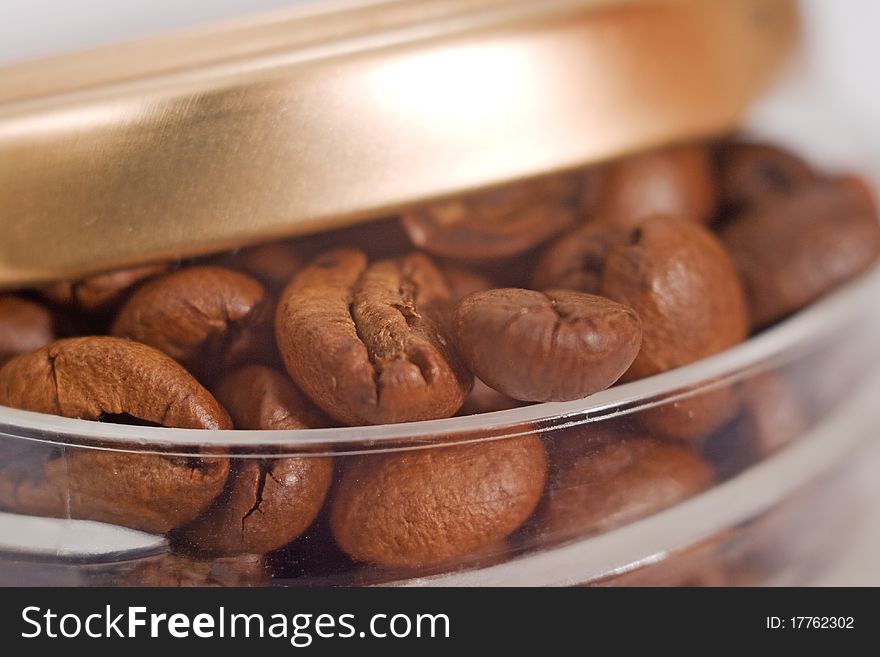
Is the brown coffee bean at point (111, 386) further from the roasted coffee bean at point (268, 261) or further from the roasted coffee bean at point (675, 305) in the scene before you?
the roasted coffee bean at point (675, 305)

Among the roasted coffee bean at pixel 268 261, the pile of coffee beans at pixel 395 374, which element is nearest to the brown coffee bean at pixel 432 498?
the pile of coffee beans at pixel 395 374

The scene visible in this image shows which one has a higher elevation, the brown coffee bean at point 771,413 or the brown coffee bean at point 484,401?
the brown coffee bean at point 771,413

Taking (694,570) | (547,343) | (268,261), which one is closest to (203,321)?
(268,261)

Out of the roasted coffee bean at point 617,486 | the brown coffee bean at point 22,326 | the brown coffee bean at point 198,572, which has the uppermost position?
the brown coffee bean at point 22,326

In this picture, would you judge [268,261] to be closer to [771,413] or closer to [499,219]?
[499,219]

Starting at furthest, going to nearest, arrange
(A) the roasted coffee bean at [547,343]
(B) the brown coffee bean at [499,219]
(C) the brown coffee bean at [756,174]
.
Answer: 1. (C) the brown coffee bean at [756,174]
2. (B) the brown coffee bean at [499,219]
3. (A) the roasted coffee bean at [547,343]

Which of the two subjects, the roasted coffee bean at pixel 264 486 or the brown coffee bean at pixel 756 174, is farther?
the brown coffee bean at pixel 756 174

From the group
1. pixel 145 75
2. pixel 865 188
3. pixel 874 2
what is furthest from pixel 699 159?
pixel 874 2
